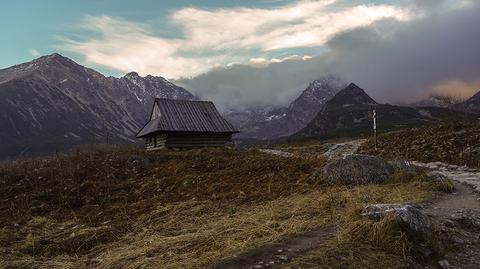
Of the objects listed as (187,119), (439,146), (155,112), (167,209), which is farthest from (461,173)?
(155,112)

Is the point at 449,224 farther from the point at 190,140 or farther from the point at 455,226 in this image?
the point at 190,140

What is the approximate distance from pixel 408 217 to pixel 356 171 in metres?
6.35

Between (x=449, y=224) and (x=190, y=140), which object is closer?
(x=449, y=224)

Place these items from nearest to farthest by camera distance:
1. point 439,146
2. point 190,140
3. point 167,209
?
point 167,209 < point 439,146 < point 190,140

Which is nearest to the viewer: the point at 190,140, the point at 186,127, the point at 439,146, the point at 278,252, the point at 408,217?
the point at 278,252

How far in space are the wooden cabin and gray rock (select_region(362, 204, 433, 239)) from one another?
30.6 m

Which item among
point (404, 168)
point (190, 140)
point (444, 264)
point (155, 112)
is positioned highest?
point (155, 112)

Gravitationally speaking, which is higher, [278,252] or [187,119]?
[187,119]

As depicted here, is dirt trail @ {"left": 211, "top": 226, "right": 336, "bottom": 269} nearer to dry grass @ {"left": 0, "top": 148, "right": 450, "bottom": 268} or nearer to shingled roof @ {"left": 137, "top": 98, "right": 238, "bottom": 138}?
→ dry grass @ {"left": 0, "top": 148, "right": 450, "bottom": 268}

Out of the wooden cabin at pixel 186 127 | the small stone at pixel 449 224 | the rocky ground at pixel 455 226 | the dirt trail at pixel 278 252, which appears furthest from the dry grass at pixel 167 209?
the wooden cabin at pixel 186 127

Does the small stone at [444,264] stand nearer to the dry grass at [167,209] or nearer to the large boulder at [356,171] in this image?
the dry grass at [167,209]

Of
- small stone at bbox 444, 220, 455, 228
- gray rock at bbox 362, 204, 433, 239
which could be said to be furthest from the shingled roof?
gray rock at bbox 362, 204, 433, 239

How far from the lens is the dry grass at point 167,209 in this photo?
6.74 meters

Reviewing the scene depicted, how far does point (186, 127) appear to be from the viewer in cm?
3759
